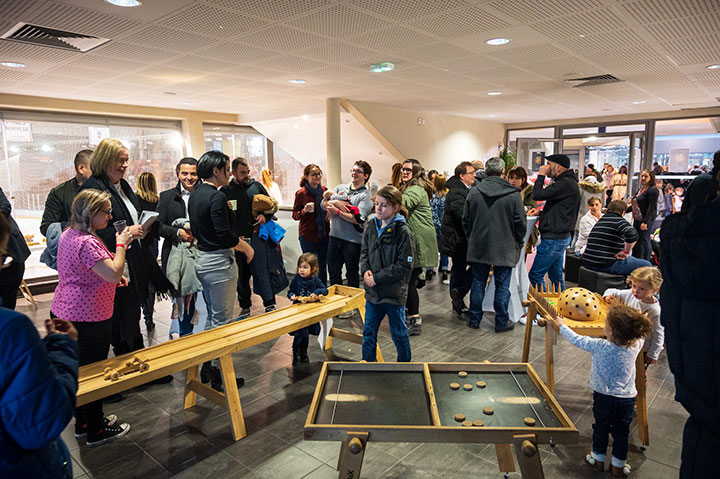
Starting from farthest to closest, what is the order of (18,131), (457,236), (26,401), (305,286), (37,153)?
(37,153), (18,131), (457,236), (305,286), (26,401)

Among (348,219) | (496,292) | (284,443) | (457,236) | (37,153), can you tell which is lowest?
(284,443)

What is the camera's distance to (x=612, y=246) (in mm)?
3672

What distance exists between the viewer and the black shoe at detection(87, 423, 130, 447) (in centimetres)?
257

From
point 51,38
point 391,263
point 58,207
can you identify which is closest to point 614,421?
point 391,263

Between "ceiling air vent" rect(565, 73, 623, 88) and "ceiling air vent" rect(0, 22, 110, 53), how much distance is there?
5.63 metres

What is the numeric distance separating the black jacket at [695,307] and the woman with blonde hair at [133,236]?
2.55m

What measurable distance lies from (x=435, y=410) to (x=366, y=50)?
374cm

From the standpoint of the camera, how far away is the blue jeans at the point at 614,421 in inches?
86.9

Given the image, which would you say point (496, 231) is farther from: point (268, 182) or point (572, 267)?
point (572, 267)

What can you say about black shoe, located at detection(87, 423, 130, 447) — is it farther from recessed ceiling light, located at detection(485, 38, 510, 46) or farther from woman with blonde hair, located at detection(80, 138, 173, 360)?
recessed ceiling light, located at detection(485, 38, 510, 46)

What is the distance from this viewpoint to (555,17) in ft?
11.8

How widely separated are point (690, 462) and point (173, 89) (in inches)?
276

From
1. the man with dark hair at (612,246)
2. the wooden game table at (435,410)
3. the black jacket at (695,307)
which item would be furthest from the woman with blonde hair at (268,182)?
the black jacket at (695,307)

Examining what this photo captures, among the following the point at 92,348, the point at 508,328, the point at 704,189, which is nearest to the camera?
the point at 704,189
